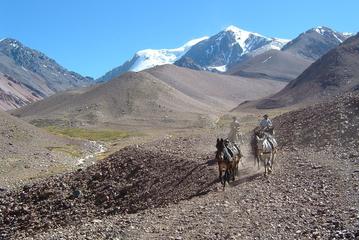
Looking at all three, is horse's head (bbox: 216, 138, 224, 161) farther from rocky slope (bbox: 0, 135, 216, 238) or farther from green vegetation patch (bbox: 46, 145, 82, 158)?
green vegetation patch (bbox: 46, 145, 82, 158)

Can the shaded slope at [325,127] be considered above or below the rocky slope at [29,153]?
above

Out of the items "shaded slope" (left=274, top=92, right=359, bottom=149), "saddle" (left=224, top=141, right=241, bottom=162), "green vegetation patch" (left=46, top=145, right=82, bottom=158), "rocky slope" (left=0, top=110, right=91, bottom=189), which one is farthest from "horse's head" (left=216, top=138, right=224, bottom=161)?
"green vegetation patch" (left=46, top=145, right=82, bottom=158)

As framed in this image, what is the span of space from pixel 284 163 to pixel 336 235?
45.5ft

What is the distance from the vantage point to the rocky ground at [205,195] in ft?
67.4

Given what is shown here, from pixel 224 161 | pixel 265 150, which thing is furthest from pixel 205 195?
pixel 265 150

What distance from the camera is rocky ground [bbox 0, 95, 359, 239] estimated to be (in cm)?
2053

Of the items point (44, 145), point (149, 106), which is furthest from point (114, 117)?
point (44, 145)

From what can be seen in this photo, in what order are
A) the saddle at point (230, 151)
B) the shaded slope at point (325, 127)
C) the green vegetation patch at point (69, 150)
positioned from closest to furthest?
the saddle at point (230, 151)
the shaded slope at point (325, 127)
the green vegetation patch at point (69, 150)

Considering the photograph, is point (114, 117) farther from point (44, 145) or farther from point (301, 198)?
point (301, 198)

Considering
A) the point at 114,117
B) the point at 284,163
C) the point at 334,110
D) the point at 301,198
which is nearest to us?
the point at 301,198

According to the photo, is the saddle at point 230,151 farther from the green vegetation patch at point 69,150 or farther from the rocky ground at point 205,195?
the green vegetation patch at point 69,150

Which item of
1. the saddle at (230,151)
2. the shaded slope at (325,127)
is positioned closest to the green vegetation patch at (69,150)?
the shaded slope at (325,127)

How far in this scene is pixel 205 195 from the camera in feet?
88.2

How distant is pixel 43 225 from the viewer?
3250 cm
